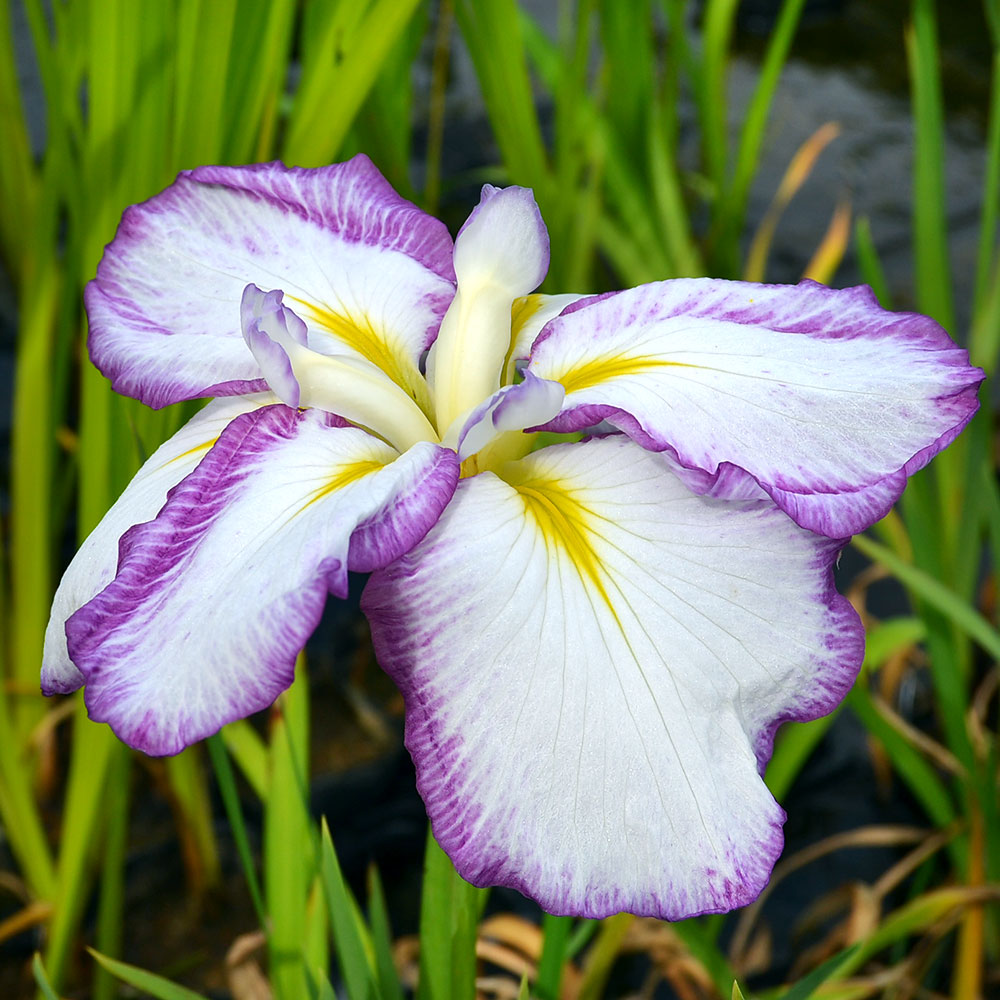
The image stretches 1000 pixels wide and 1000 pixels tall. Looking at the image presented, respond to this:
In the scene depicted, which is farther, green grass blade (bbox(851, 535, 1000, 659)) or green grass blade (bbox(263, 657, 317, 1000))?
green grass blade (bbox(851, 535, 1000, 659))

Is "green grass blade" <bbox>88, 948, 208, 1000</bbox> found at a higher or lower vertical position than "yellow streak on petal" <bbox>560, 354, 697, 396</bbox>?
lower

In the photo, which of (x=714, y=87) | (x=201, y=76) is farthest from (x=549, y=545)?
(x=714, y=87)

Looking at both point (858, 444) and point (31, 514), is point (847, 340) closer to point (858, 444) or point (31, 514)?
point (858, 444)

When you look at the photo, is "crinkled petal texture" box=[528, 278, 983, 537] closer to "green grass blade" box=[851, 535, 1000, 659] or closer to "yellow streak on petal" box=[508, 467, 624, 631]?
"yellow streak on petal" box=[508, 467, 624, 631]

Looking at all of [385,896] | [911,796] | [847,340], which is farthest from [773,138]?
[847,340]

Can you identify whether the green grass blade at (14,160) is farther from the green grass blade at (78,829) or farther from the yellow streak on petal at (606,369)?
the yellow streak on petal at (606,369)

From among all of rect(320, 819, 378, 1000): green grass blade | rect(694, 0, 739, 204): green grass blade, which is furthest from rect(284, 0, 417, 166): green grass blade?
rect(694, 0, 739, 204): green grass blade

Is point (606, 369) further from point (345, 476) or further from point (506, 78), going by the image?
point (506, 78)
